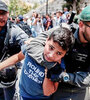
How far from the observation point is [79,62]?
6.04 feet

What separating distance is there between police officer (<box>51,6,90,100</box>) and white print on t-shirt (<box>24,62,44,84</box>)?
184mm

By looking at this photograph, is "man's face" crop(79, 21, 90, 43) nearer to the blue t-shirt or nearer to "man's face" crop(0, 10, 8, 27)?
the blue t-shirt

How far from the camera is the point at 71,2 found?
3006 centimetres

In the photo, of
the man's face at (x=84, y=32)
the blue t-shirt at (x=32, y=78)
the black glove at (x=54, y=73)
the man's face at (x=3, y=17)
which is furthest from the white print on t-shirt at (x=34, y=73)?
the man's face at (x=3, y=17)

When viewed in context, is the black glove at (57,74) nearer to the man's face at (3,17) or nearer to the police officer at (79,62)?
the police officer at (79,62)

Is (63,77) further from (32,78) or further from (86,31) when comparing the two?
(86,31)

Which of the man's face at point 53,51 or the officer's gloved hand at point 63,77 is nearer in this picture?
the man's face at point 53,51

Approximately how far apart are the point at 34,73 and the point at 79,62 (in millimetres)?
467

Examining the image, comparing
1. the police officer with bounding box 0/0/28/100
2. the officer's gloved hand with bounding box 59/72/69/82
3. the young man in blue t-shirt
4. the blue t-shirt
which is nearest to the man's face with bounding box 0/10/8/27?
the police officer with bounding box 0/0/28/100

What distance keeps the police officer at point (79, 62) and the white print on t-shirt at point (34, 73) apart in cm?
18

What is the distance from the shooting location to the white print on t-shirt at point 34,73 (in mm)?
1634

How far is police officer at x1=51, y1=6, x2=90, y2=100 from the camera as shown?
164 cm

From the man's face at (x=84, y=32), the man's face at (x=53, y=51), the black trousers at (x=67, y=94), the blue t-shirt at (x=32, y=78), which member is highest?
the man's face at (x=84, y=32)

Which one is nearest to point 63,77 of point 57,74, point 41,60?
point 57,74
